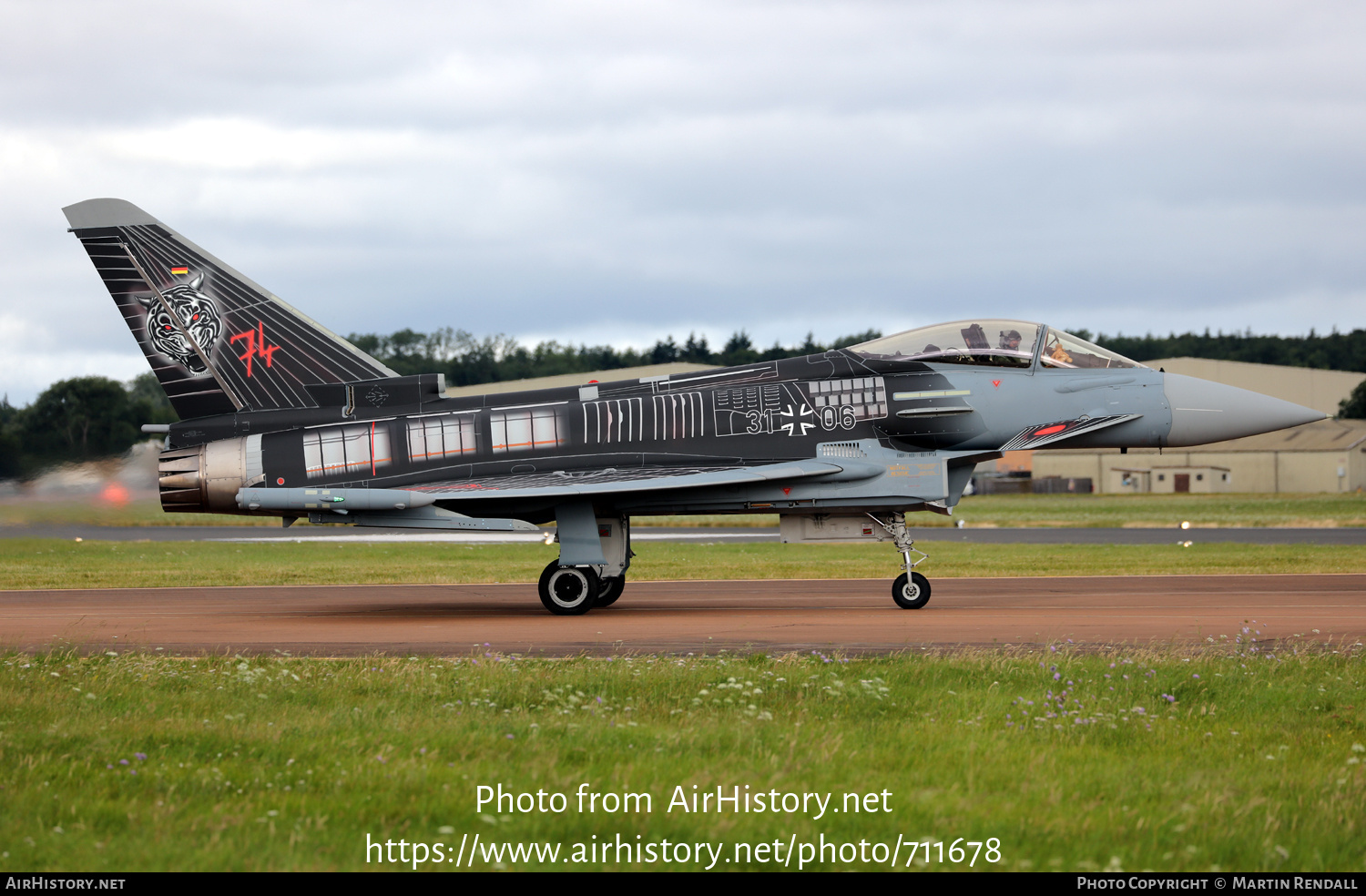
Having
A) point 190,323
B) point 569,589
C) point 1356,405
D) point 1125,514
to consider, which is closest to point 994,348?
point 569,589

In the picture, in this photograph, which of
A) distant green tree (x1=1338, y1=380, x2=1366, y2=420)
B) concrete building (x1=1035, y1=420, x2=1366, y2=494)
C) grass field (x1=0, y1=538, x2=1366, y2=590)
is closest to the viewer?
grass field (x1=0, y1=538, x2=1366, y2=590)

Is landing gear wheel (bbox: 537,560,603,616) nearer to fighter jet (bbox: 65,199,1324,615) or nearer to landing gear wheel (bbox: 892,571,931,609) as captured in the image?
fighter jet (bbox: 65,199,1324,615)

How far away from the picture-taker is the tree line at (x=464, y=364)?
71.2 ft

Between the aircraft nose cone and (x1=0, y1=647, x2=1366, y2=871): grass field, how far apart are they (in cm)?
633

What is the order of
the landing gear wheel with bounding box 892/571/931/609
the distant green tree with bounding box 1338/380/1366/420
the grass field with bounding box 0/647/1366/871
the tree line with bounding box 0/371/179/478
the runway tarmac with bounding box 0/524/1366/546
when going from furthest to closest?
the distant green tree with bounding box 1338/380/1366/420 → the runway tarmac with bounding box 0/524/1366/546 → the tree line with bounding box 0/371/179/478 → the landing gear wheel with bounding box 892/571/931/609 → the grass field with bounding box 0/647/1366/871

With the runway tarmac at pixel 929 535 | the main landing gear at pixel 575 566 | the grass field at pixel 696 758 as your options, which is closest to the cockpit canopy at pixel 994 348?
the main landing gear at pixel 575 566

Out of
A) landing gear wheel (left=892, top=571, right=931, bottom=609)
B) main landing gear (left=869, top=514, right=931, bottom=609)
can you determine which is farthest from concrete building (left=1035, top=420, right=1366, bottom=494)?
landing gear wheel (left=892, top=571, right=931, bottom=609)

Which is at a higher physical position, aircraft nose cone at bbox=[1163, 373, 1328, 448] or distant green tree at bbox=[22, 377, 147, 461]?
distant green tree at bbox=[22, 377, 147, 461]

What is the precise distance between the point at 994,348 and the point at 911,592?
→ 3.65 m

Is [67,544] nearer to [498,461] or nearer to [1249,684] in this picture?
[498,461]

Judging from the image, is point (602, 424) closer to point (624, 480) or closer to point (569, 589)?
point (624, 480)

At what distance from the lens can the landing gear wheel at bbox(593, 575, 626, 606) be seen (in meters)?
17.6

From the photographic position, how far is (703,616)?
15.9 m

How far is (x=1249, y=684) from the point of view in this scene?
939cm
